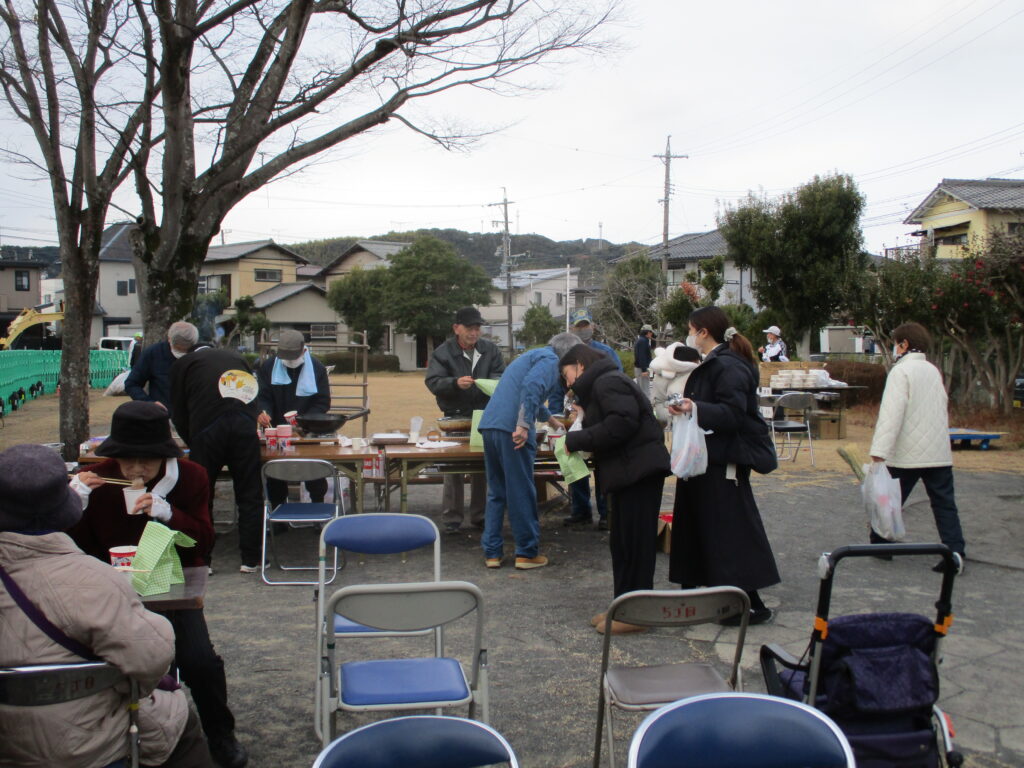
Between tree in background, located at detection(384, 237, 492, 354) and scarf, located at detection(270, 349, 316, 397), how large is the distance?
3582 centimetres

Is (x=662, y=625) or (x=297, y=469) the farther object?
(x=297, y=469)

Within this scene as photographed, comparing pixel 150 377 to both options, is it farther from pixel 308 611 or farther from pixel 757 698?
pixel 757 698

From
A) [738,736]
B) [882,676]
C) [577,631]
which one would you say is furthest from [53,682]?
[577,631]

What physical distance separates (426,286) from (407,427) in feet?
97.9

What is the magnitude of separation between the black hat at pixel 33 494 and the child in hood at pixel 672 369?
3.48 m

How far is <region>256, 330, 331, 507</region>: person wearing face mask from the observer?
710 cm

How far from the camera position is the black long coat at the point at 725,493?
4438mm

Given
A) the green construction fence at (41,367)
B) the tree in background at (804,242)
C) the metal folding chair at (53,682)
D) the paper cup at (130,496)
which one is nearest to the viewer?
the metal folding chair at (53,682)

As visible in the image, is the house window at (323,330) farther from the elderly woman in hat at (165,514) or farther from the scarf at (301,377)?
the elderly woman in hat at (165,514)

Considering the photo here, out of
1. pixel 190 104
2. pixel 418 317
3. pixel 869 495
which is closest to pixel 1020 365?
pixel 869 495

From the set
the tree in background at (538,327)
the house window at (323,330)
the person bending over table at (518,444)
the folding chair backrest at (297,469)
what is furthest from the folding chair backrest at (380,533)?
the house window at (323,330)

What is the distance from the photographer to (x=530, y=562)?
5973 mm

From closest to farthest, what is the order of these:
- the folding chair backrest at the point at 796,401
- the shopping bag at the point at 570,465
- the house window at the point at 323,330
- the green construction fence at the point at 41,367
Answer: the shopping bag at the point at 570,465 → the folding chair backrest at the point at 796,401 → the green construction fence at the point at 41,367 → the house window at the point at 323,330

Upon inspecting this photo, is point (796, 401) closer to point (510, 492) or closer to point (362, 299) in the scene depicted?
point (510, 492)
